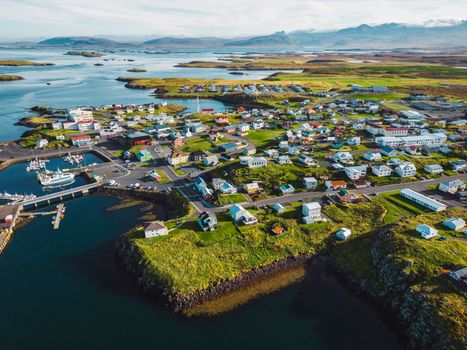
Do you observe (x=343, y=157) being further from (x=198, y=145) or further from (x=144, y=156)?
(x=144, y=156)

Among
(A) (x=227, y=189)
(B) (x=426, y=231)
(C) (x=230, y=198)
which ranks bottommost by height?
(C) (x=230, y=198)

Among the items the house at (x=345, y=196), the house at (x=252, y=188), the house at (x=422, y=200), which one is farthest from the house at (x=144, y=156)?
the house at (x=422, y=200)

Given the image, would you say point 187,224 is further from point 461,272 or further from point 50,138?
point 50,138

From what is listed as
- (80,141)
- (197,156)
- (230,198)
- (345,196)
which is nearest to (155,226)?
(230,198)

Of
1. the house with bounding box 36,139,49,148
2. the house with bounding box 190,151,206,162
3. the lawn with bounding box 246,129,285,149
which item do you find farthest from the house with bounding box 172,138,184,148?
the house with bounding box 36,139,49,148

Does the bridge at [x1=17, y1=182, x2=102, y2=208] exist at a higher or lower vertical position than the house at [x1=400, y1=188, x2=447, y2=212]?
lower

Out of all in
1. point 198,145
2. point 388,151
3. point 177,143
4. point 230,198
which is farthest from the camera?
point 198,145

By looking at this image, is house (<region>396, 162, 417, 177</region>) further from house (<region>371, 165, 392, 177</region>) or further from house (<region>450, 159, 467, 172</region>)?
house (<region>450, 159, 467, 172</region>)

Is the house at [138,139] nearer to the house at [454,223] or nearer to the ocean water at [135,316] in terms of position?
the ocean water at [135,316]
